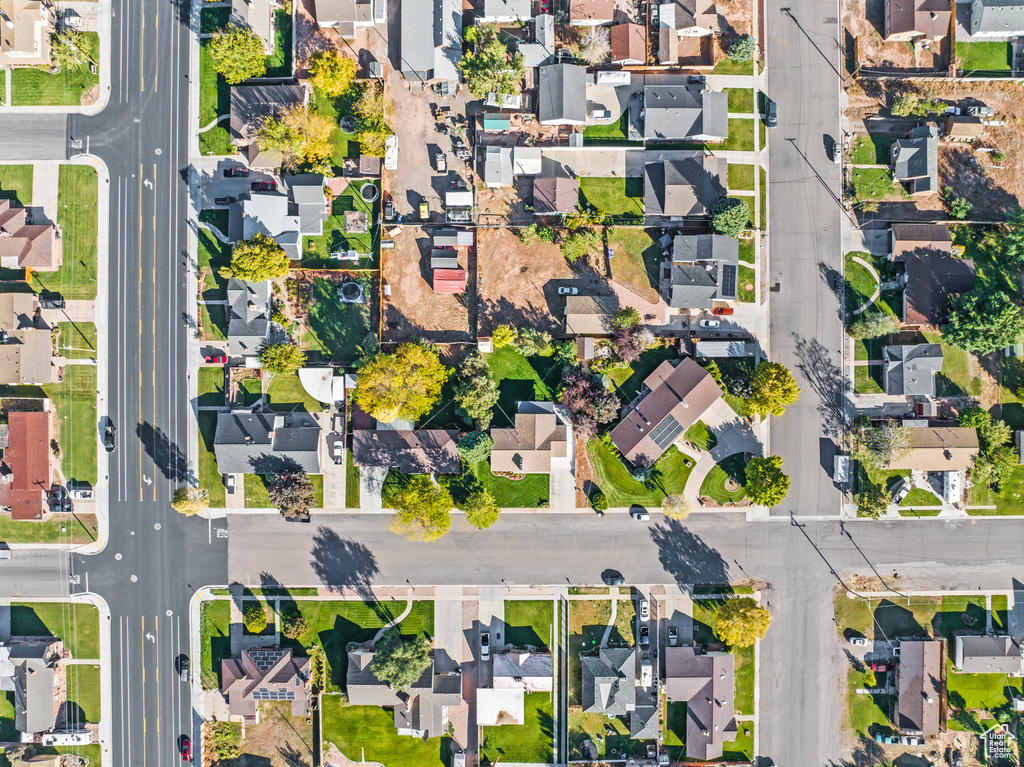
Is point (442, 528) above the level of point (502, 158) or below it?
below

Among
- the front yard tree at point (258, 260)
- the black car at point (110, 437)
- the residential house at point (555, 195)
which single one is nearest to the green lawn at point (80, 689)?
the black car at point (110, 437)

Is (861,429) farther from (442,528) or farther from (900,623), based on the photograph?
(442,528)

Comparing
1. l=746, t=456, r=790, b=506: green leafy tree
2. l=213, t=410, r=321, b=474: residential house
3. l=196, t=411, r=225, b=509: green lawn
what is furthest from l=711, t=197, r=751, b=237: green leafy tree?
l=196, t=411, r=225, b=509: green lawn

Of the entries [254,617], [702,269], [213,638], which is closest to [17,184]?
[254,617]

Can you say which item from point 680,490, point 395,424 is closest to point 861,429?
point 680,490

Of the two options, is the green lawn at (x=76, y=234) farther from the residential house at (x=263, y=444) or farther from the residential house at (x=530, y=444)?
the residential house at (x=530, y=444)

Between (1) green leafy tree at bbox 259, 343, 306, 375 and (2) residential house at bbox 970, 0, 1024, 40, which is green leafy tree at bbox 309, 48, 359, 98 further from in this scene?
(2) residential house at bbox 970, 0, 1024, 40

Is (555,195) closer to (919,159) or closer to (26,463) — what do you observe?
(919,159)
